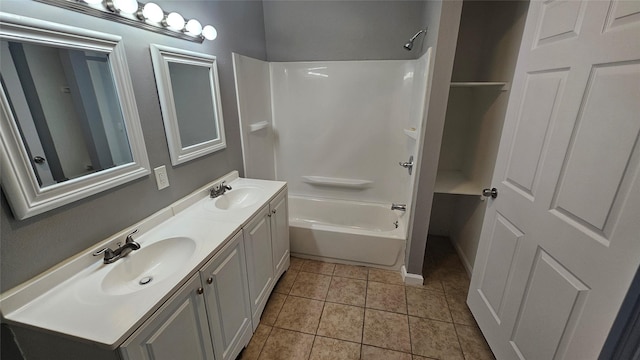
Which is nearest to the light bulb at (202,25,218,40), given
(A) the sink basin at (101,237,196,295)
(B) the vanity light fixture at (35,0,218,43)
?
(B) the vanity light fixture at (35,0,218,43)

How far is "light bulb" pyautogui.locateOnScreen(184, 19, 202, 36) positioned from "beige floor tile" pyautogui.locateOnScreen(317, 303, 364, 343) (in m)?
→ 2.06

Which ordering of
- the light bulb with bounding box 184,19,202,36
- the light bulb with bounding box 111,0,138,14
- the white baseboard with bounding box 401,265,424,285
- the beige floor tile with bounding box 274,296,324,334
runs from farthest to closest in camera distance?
1. the white baseboard with bounding box 401,265,424,285
2. the beige floor tile with bounding box 274,296,324,334
3. the light bulb with bounding box 184,19,202,36
4. the light bulb with bounding box 111,0,138,14

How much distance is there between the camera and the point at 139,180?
1278 mm

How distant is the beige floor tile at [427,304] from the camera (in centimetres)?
182

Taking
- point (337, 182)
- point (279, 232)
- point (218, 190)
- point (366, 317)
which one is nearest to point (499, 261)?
point (366, 317)

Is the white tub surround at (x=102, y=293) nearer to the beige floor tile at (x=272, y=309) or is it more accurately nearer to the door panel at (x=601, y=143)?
the beige floor tile at (x=272, y=309)

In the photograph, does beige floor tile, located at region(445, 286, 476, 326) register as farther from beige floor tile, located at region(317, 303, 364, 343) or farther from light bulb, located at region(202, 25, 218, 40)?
light bulb, located at region(202, 25, 218, 40)

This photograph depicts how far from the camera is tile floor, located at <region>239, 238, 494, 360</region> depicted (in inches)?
61.7

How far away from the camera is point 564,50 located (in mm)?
1015

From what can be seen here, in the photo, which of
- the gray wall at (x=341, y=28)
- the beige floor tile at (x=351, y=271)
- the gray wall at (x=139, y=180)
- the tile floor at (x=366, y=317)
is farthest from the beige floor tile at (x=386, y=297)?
the gray wall at (x=341, y=28)

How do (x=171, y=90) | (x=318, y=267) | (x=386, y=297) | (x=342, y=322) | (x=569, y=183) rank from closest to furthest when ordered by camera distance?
1. (x=569, y=183)
2. (x=171, y=90)
3. (x=342, y=322)
4. (x=386, y=297)
5. (x=318, y=267)

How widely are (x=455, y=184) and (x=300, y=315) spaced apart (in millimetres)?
1639

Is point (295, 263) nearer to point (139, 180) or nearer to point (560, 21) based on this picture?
point (139, 180)

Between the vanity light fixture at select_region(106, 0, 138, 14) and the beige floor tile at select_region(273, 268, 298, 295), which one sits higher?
the vanity light fixture at select_region(106, 0, 138, 14)
